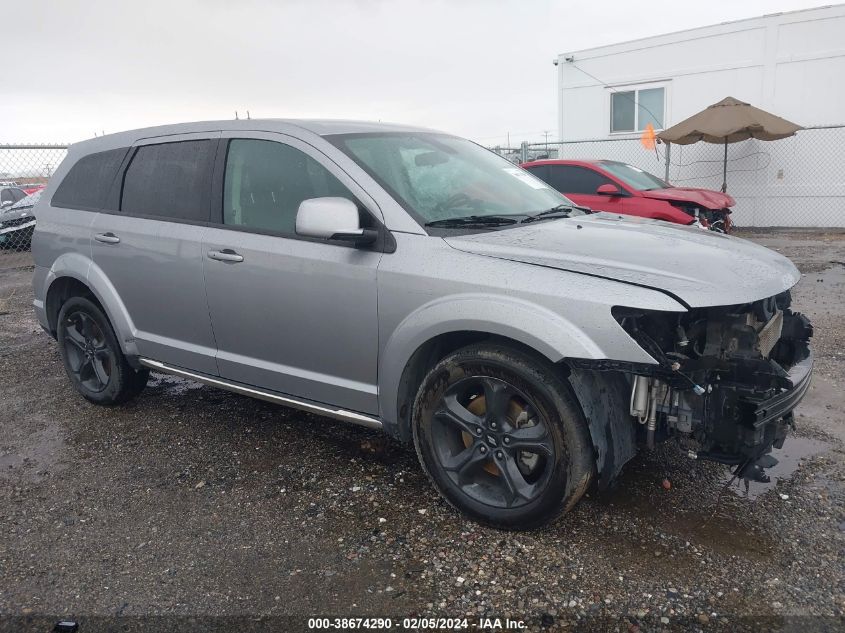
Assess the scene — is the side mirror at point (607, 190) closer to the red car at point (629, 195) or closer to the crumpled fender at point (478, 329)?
the red car at point (629, 195)

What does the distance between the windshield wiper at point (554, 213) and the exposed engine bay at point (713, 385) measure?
1.00 metres

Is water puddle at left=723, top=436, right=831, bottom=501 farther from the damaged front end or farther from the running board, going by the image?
the running board

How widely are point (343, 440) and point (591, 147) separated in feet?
44.9

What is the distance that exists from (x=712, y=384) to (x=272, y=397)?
2.23 metres

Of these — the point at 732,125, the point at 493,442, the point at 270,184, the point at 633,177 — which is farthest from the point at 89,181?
the point at 732,125

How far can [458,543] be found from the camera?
Result: 115 inches

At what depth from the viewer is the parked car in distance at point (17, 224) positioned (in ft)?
45.1

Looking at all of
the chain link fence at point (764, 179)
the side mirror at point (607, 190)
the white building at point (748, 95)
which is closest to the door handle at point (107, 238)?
the side mirror at point (607, 190)

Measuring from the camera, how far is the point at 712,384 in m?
2.57

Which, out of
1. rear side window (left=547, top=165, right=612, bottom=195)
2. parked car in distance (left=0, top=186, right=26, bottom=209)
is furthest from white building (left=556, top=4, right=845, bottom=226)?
parked car in distance (left=0, top=186, right=26, bottom=209)

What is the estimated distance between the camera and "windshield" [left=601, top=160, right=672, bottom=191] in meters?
9.53

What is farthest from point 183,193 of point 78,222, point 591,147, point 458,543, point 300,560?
point 591,147

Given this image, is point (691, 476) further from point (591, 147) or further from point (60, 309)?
point (591, 147)

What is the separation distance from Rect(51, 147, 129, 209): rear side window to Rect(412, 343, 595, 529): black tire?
277 cm
